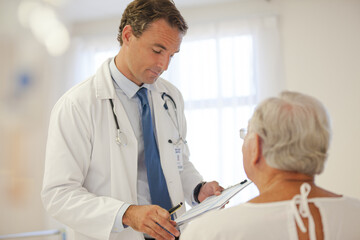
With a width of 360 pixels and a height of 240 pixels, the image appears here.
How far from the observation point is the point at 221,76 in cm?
407

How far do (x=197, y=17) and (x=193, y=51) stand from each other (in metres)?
0.38

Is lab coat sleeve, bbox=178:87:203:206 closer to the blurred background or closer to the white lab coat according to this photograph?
the white lab coat

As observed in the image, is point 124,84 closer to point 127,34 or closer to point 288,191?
point 127,34

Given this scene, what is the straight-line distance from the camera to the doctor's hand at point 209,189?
66.5 inches

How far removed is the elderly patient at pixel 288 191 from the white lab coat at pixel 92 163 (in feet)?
1.94

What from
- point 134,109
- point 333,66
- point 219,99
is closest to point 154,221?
point 134,109

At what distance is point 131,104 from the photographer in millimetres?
1777

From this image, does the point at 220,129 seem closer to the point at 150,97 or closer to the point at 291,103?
the point at 150,97

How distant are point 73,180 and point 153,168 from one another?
335 mm

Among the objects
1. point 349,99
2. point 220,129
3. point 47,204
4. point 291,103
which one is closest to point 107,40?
point 220,129

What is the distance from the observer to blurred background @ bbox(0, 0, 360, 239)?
382cm

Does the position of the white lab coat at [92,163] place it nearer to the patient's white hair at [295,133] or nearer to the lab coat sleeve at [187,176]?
the lab coat sleeve at [187,176]

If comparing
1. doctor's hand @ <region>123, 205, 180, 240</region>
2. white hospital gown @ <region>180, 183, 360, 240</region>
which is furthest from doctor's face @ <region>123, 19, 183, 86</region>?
white hospital gown @ <region>180, 183, 360, 240</region>

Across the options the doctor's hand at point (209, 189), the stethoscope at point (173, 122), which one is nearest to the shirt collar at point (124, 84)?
the stethoscope at point (173, 122)
